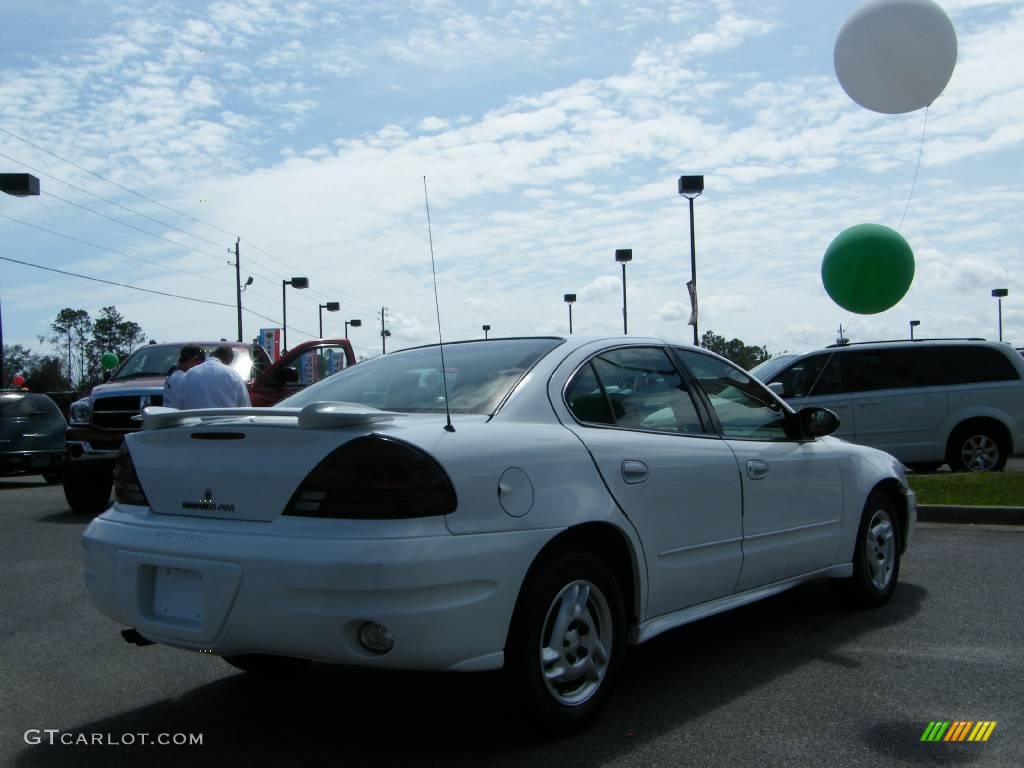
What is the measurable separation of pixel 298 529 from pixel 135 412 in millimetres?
8335

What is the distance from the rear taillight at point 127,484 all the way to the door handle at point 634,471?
1876mm

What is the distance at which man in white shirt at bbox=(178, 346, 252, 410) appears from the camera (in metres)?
8.97

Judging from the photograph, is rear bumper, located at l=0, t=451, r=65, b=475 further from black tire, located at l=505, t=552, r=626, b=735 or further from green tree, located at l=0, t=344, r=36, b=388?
green tree, located at l=0, t=344, r=36, b=388

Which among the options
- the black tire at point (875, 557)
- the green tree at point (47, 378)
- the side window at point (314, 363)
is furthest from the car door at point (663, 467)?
the green tree at point (47, 378)

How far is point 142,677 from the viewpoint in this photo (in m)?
4.66

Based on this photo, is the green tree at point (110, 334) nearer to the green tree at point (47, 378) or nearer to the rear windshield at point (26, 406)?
the green tree at point (47, 378)

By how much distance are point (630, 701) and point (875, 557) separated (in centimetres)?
233

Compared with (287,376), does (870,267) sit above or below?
above

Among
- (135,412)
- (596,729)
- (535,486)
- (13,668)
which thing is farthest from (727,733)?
(135,412)

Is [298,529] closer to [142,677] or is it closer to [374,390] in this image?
[374,390]

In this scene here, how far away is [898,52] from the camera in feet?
34.6

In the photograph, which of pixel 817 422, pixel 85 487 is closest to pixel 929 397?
pixel 817 422

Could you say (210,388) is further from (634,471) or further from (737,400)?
(634,471)

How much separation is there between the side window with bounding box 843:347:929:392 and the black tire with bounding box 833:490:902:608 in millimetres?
6552
